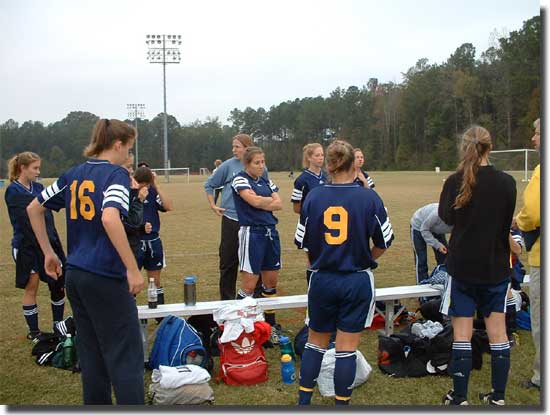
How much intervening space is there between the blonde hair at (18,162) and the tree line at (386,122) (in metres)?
49.1

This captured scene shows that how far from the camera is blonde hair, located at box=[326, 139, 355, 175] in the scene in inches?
131

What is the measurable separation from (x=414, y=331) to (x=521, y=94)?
60739mm

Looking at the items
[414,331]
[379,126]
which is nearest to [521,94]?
[379,126]

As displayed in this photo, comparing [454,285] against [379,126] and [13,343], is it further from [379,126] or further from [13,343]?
[379,126]

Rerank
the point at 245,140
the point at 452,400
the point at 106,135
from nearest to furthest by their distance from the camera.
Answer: the point at 106,135 → the point at 452,400 → the point at 245,140

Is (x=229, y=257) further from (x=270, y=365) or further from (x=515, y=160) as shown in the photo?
(x=515, y=160)

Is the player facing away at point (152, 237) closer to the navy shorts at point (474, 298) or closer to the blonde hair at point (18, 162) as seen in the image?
the blonde hair at point (18, 162)

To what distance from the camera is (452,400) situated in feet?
12.1

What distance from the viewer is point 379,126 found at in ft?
244

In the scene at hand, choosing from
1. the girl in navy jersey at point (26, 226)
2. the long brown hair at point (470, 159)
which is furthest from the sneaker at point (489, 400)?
the girl in navy jersey at point (26, 226)

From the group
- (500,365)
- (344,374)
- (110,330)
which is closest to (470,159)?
(500,365)

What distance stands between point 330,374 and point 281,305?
3.12 feet

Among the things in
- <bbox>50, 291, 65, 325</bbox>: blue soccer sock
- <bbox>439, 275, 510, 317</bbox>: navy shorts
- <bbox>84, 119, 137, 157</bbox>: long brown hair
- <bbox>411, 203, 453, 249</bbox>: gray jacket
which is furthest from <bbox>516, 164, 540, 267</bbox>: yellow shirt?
<bbox>50, 291, 65, 325</bbox>: blue soccer sock

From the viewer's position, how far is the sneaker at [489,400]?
142 inches
